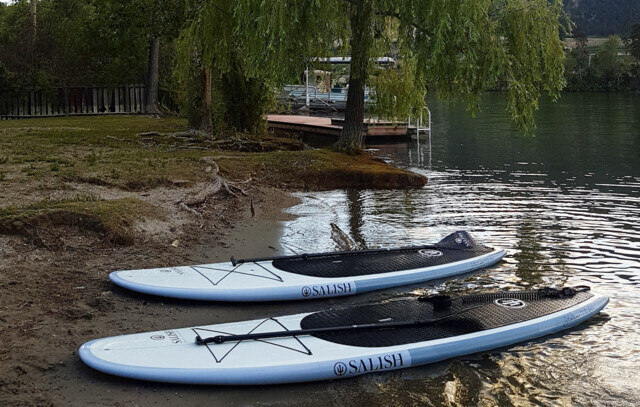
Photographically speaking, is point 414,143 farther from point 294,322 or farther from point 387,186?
point 294,322

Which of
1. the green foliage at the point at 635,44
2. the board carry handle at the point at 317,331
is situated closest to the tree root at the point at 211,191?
the board carry handle at the point at 317,331

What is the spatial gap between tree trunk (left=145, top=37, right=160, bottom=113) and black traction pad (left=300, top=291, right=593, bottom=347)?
21107 mm

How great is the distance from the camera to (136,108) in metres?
Result: 27.8

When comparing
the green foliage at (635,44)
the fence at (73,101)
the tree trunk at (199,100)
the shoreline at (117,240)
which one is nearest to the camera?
the shoreline at (117,240)

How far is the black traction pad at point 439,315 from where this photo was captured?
5875 mm

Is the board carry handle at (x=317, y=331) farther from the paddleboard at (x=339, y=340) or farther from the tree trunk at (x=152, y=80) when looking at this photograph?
the tree trunk at (x=152, y=80)

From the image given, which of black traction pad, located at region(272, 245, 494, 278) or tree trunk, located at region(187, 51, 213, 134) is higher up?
tree trunk, located at region(187, 51, 213, 134)

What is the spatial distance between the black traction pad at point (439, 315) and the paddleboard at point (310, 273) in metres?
0.92

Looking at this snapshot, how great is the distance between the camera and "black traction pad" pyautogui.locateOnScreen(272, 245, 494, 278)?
25.3 ft

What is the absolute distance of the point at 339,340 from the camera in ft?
18.9

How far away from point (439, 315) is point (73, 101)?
23.2 metres

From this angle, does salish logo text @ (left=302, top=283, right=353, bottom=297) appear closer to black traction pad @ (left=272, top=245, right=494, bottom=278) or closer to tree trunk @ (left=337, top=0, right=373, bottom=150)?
black traction pad @ (left=272, top=245, right=494, bottom=278)

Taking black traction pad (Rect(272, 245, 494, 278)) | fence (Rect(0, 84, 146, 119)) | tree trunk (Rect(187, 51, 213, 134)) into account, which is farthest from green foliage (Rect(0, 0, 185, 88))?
black traction pad (Rect(272, 245, 494, 278))

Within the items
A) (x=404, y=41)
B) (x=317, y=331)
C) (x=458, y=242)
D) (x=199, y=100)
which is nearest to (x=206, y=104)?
(x=199, y=100)
